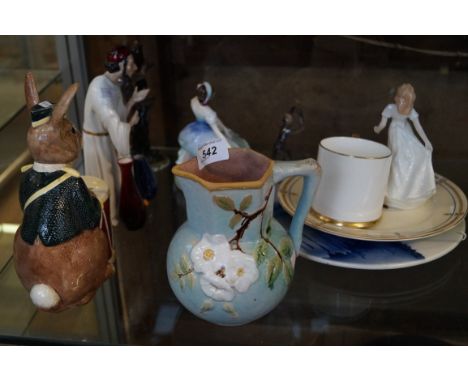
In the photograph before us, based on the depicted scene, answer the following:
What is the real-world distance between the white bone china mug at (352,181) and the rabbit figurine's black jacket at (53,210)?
41 cm

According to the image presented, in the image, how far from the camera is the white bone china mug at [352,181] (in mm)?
926

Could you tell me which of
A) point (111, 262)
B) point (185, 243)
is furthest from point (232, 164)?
point (111, 262)

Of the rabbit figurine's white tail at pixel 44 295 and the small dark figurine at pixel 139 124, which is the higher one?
the small dark figurine at pixel 139 124

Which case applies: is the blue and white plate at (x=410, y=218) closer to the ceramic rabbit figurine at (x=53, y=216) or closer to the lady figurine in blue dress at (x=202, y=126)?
the lady figurine in blue dress at (x=202, y=126)

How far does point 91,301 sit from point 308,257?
1.17ft

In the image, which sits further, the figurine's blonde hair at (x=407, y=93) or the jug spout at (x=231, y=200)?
the figurine's blonde hair at (x=407, y=93)

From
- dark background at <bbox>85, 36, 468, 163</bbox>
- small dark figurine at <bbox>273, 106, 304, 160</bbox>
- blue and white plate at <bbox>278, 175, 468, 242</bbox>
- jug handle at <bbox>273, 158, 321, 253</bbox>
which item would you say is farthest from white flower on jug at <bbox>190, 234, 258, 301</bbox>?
dark background at <bbox>85, 36, 468, 163</bbox>

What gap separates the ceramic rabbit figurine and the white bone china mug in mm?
400

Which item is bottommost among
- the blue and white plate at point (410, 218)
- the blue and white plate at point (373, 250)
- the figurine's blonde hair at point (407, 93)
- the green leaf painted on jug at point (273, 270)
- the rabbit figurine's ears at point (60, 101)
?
the blue and white plate at point (373, 250)

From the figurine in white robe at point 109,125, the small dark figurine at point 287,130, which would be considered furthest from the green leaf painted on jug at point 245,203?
the small dark figurine at point 287,130

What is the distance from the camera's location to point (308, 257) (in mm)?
932

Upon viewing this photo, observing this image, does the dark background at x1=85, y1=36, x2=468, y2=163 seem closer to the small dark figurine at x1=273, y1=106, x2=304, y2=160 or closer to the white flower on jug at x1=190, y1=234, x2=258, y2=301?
the small dark figurine at x1=273, y1=106, x2=304, y2=160

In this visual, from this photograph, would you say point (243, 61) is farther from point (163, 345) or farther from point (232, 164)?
point (163, 345)

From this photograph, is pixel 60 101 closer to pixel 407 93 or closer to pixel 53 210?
pixel 53 210
